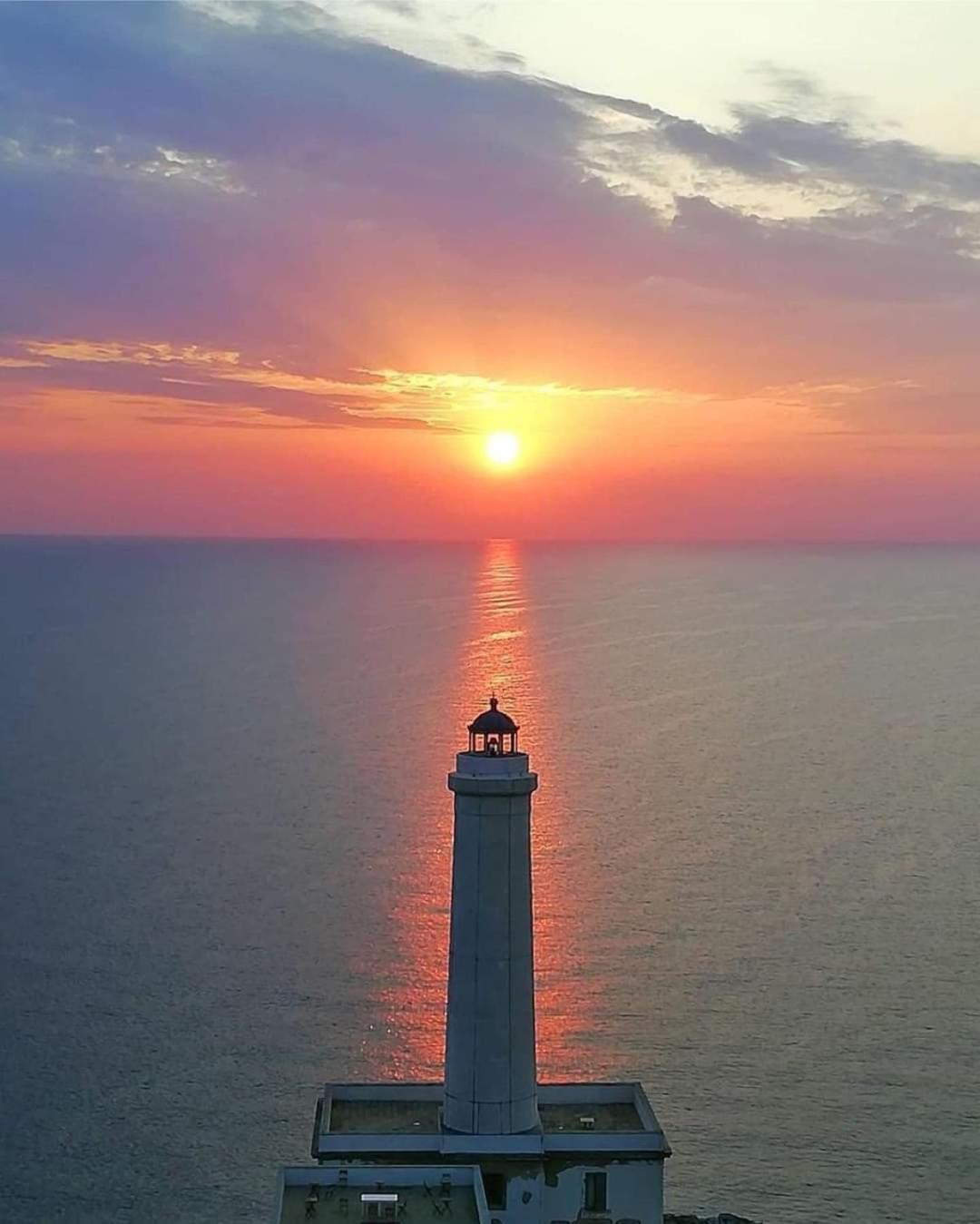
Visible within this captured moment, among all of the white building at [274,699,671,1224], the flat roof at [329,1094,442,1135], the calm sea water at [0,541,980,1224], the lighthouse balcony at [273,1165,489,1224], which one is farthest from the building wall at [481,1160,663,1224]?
the calm sea water at [0,541,980,1224]

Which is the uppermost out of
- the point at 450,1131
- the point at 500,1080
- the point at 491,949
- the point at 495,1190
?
the point at 491,949

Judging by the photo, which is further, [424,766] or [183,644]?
[183,644]

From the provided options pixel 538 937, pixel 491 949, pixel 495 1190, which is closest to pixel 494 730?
pixel 491 949

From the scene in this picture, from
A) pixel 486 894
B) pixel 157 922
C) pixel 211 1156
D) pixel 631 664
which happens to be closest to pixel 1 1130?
pixel 211 1156

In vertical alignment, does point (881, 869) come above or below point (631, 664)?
below

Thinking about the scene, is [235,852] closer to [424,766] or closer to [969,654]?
[424,766]

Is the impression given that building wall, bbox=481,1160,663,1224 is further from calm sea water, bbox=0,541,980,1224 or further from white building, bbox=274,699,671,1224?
calm sea water, bbox=0,541,980,1224

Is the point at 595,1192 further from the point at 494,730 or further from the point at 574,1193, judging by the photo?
the point at 494,730
